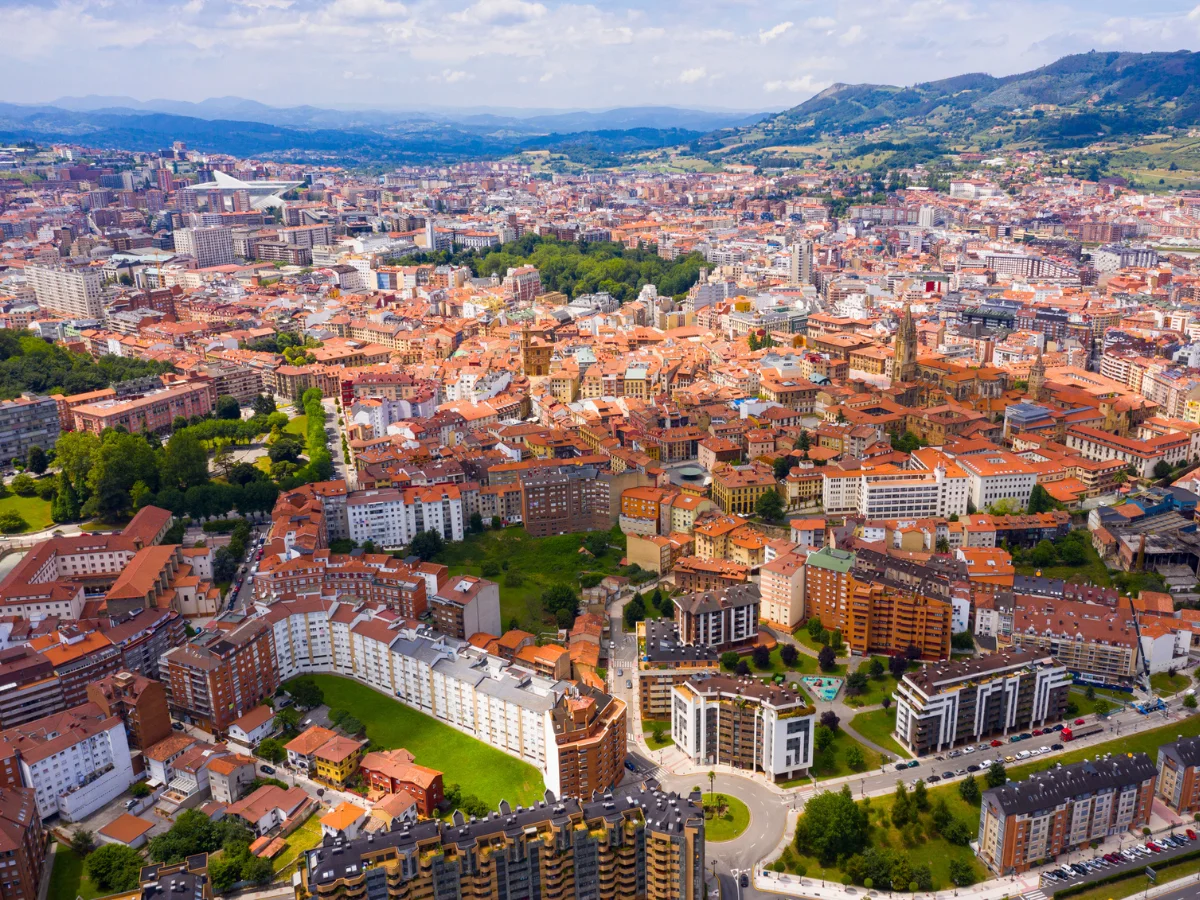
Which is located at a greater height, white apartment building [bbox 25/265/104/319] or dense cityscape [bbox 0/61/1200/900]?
white apartment building [bbox 25/265/104/319]

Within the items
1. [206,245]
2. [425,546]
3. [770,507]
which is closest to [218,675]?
[425,546]

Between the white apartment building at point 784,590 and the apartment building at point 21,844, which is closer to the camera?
the apartment building at point 21,844

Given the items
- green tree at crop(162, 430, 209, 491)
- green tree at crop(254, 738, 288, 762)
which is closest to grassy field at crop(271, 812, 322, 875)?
green tree at crop(254, 738, 288, 762)

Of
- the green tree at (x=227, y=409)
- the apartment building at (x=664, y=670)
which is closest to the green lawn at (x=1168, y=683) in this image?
the apartment building at (x=664, y=670)

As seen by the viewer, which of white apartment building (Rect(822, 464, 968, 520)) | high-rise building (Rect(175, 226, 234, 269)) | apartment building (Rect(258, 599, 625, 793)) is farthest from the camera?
high-rise building (Rect(175, 226, 234, 269))

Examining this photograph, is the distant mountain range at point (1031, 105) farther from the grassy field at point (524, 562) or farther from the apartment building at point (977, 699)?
the apartment building at point (977, 699)

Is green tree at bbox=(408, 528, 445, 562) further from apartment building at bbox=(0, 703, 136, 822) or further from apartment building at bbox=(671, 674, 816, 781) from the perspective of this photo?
apartment building at bbox=(671, 674, 816, 781)

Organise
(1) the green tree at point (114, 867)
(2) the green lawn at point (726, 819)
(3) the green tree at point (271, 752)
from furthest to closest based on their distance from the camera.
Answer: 1. (3) the green tree at point (271, 752)
2. (2) the green lawn at point (726, 819)
3. (1) the green tree at point (114, 867)
